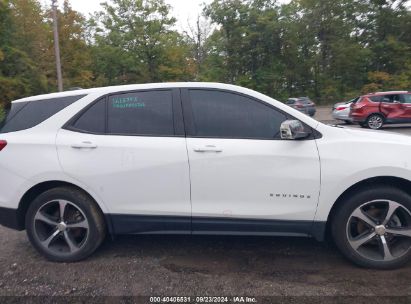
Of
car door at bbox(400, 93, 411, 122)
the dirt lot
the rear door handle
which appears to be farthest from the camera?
car door at bbox(400, 93, 411, 122)

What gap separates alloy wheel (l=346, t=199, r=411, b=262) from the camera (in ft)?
9.58

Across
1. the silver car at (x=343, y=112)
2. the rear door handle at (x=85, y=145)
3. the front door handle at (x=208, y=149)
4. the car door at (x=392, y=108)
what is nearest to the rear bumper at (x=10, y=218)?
the rear door handle at (x=85, y=145)

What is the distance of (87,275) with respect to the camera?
300 cm

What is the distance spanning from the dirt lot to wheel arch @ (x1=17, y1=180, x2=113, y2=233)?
0.40 metres

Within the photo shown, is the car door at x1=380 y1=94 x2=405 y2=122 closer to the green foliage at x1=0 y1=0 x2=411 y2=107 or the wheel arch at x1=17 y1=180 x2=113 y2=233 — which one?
the wheel arch at x1=17 y1=180 x2=113 y2=233

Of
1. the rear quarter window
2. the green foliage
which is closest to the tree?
the green foliage

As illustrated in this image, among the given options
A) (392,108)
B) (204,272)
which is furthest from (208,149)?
(392,108)

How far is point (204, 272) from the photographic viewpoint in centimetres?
300

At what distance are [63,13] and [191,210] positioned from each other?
105 feet

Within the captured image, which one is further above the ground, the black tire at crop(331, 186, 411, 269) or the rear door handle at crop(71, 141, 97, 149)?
the rear door handle at crop(71, 141, 97, 149)

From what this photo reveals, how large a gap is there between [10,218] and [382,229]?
349cm

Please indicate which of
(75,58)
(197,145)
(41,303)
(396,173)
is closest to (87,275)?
(41,303)

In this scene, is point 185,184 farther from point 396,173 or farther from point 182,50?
point 182,50

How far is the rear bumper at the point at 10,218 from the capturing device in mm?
3264
